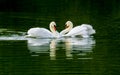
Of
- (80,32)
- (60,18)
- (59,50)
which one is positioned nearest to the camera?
(59,50)

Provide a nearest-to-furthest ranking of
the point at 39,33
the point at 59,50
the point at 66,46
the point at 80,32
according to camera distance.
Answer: the point at 59,50
the point at 66,46
the point at 39,33
the point at 80,32

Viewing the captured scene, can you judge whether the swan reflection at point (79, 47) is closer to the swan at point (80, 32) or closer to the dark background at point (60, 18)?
the swan at point (80, 32)

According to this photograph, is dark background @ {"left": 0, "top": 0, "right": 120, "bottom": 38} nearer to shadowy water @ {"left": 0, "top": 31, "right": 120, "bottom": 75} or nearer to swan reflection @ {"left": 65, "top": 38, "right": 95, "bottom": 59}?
swan reflection @ {"left": 65, "top": 38, "right": 95, "bottom": 59}

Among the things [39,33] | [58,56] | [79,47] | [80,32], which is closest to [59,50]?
[79,47]

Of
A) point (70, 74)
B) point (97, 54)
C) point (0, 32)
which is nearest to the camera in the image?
point (70, 74)

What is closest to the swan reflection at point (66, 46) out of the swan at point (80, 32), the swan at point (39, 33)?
the swan at point (39, 33)

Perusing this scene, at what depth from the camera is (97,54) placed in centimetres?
2519

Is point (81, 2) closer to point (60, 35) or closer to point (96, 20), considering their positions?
point (96, 20)

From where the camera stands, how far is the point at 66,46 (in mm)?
27453

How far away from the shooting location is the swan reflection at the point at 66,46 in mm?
25141

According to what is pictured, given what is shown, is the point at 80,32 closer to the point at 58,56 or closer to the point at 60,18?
the point at 58,56

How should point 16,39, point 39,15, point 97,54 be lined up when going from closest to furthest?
point 97,54
point 16,39
point 39,15

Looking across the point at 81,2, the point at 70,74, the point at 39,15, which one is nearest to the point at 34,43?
the point at 70,74

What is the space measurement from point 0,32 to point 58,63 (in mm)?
9147
